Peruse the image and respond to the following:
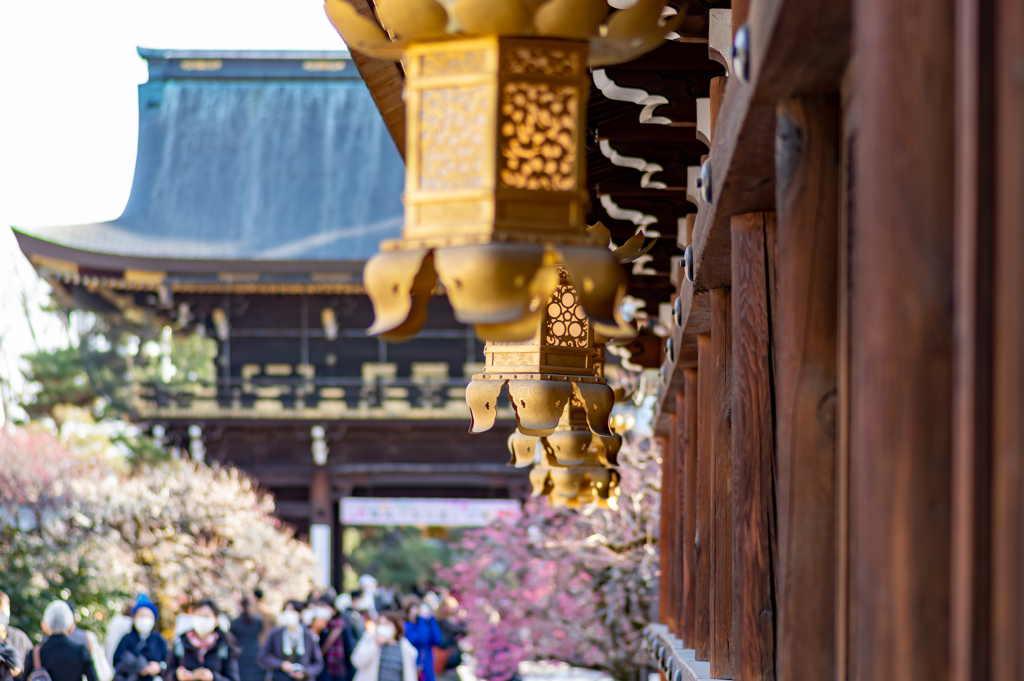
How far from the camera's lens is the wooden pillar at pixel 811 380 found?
1721 millimetres

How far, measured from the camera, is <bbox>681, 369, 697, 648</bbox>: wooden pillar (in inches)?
162

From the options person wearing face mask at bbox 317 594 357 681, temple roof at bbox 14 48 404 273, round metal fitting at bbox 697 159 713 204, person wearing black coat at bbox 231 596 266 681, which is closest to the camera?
round metal fitting at bbox 697 159 713 204

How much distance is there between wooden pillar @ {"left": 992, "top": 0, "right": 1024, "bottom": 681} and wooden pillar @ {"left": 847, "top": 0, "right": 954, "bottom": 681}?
4.1 inches

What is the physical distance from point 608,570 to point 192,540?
6757 mm

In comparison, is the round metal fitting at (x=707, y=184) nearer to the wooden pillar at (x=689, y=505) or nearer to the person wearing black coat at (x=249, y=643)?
the wooden pillar at (x=689, y=505)

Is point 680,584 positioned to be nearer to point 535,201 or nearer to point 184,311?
point 535,201

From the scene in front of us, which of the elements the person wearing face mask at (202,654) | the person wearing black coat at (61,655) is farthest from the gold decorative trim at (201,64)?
the person wearing black coat at (61,655)

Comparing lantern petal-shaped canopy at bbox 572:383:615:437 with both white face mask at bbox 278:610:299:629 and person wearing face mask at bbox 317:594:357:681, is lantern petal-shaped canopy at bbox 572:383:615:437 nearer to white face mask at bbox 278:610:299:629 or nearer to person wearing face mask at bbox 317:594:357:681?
white face mask at bbox 278:610:299:629

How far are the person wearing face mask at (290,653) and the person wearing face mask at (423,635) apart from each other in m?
0.96

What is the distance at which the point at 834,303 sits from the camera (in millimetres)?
1739

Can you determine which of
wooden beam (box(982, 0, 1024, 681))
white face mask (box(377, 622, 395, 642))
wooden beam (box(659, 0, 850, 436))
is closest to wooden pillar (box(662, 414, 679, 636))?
wooden beam (box(659, 0, 850, 436))

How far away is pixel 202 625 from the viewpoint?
955cm

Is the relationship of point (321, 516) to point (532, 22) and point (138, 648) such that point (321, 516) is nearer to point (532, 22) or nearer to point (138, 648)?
point (138, 648)

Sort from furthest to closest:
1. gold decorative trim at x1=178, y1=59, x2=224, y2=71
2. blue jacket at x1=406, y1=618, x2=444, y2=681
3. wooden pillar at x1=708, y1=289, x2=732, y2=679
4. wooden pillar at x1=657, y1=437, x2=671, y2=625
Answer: gold decorative trim at x1=178, y1=59, x2=224, y2=71, blue jacket at x1=406, y1=618, x2=444, y2=681, wooden pillar at x1=657, y1=437, x2=671, y2=625, wooden pillar at x1=708, y1=289, x2=732, y2=679
